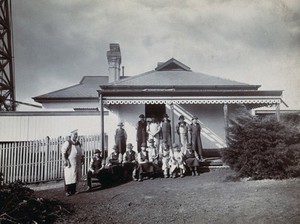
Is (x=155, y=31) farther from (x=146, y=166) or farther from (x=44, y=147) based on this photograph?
(x=44, y=147)

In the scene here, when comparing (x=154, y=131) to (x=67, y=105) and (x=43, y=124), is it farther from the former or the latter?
(x=67, y=105)

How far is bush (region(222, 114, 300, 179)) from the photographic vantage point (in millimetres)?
7633

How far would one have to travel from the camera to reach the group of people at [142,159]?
784cm

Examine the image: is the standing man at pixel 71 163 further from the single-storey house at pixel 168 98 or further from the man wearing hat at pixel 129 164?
the single-storey house at pixel 168 98

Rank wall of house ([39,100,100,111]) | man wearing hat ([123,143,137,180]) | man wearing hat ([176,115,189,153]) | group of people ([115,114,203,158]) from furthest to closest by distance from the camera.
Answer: wall of house ([39,100,100,111]), man wearing hat ([176,115,189,153]), group of people ([115,114,203,158]), man wearing hat ([123,143,137,180])

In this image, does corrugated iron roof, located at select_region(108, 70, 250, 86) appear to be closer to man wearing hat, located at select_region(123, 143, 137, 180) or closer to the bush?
man wearing hat, located at select_region(123, 143, 137, 180)

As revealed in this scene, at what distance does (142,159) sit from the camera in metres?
9.31

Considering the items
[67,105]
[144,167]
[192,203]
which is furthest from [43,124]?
[192,203]

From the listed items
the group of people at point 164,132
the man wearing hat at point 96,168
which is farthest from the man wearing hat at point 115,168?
the group of people at point 164,132

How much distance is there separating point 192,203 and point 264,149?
3.11 m

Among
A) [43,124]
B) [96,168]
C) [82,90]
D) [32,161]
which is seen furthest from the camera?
[82,90]

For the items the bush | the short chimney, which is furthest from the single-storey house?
the bush

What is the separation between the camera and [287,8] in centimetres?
725

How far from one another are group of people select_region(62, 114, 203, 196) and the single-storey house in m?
0.87
